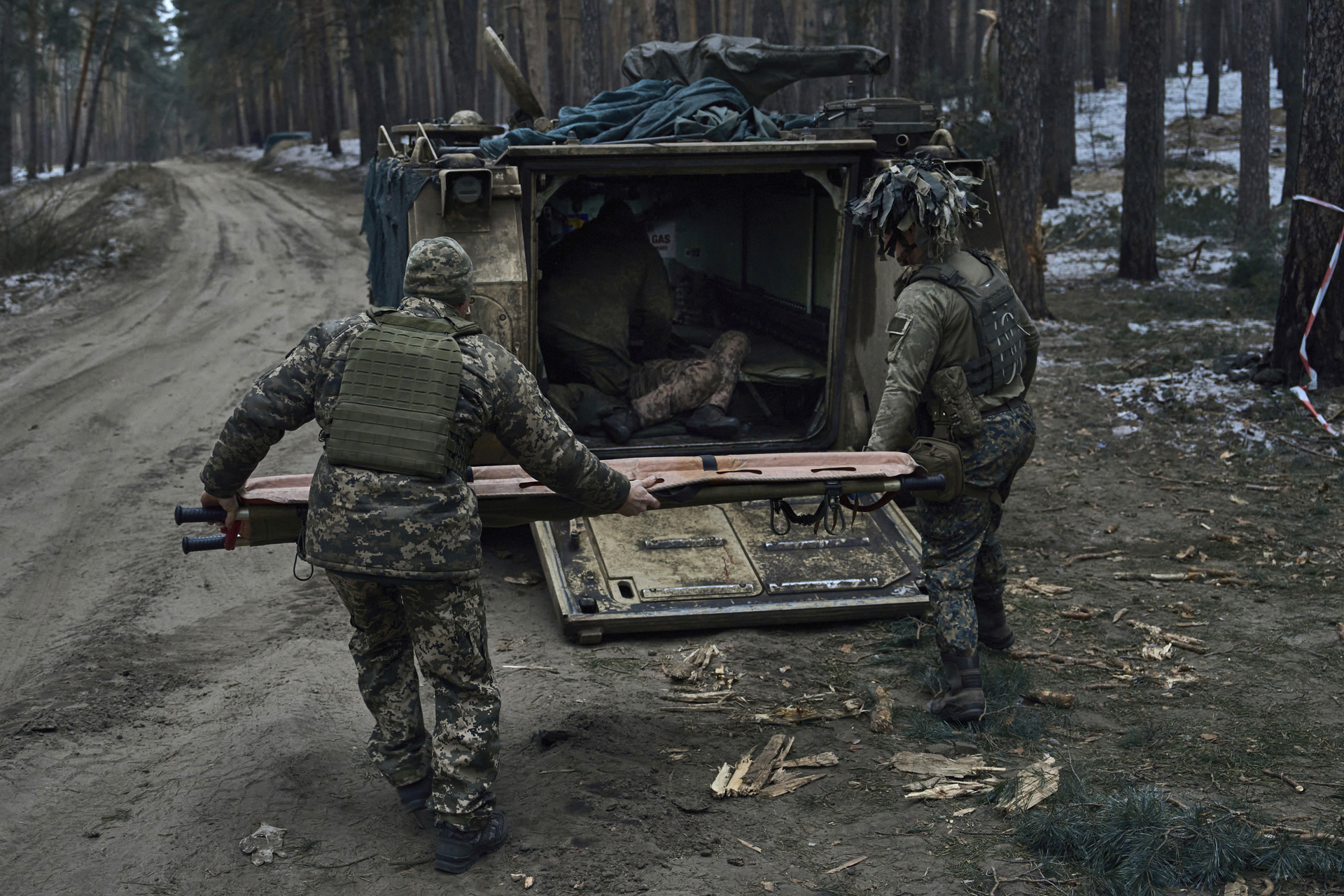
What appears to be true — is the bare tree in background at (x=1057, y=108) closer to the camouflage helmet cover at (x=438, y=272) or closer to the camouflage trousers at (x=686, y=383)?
the camouflage trousers at (x=686, y=383)

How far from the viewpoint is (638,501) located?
373 centimetres

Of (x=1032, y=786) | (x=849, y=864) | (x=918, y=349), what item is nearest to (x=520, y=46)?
(x=918, y=349)

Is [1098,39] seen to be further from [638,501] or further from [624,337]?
[638,501]

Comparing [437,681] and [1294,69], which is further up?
[1294,69]

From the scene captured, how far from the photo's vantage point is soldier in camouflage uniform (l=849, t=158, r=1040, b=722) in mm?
4305

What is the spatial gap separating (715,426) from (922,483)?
2918 millimetres

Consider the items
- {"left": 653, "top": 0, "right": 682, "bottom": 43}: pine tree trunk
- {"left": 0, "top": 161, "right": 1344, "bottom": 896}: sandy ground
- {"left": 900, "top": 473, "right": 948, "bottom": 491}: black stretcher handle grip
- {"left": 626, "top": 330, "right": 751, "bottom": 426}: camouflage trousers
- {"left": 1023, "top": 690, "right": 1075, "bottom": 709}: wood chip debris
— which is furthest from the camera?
{"left": 653, "top": 0, "right": 682, "bottom": 43}: pine tree trunk

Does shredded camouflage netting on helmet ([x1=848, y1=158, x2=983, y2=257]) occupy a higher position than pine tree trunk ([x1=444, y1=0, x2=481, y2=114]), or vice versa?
pine tree trunk ([x1=444, y1=0, x2=481, y2=114])

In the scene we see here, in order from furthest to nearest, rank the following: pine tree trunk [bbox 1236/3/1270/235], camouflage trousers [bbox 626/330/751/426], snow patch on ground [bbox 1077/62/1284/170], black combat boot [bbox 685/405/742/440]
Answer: snow patch on ground [bbox 1077/62/1284/170], pine tree trunk [bbox 1236/3/1270/235], camouflage trousers [bbox 626/330/751/426], black combat boot [bbox 685/405/742/440]

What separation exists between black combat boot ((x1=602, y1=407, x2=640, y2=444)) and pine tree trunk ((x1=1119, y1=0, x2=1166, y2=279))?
919cm

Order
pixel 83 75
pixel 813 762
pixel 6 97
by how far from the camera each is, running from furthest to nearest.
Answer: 1. pixel 83 75
2. pixel 6 97
3. pixel 813 762

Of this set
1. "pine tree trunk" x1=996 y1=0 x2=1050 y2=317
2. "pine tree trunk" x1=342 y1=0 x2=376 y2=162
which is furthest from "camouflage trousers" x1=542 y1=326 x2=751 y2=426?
"pine tree trunk" x1=342 y1=0 x2=376 y2=162

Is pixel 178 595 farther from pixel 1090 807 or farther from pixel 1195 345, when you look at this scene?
pixel 1195 345

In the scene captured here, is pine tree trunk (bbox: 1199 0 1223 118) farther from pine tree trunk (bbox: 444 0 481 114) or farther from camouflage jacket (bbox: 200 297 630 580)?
camouflage jacket (bbox: 200 297 630 580)
